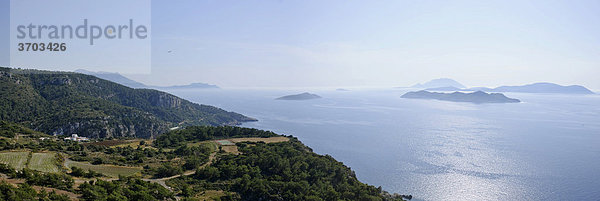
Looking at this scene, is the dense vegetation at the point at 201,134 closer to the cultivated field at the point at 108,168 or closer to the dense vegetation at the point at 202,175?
the dense vegetation at the point at 202,175

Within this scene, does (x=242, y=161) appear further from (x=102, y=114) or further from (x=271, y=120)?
(x=271, y=120)

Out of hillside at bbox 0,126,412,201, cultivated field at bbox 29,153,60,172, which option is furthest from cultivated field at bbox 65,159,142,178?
cultivated field at bbox 29,153,60,172

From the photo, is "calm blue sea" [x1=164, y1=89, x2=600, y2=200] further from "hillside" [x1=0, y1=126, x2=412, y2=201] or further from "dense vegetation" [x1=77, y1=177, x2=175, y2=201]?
"dense vegetation" [x1=77, y1=177, x2=175, y2=201]

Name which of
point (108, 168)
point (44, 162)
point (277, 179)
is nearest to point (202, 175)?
point (277, 179)

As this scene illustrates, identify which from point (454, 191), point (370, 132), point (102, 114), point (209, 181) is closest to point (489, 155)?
point (454, 191)

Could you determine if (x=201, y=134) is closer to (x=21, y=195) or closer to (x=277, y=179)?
(x=277, y=179)

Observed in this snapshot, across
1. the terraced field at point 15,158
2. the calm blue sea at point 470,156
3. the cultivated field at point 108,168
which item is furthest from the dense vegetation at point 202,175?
the calm blue sea at point 470,156
